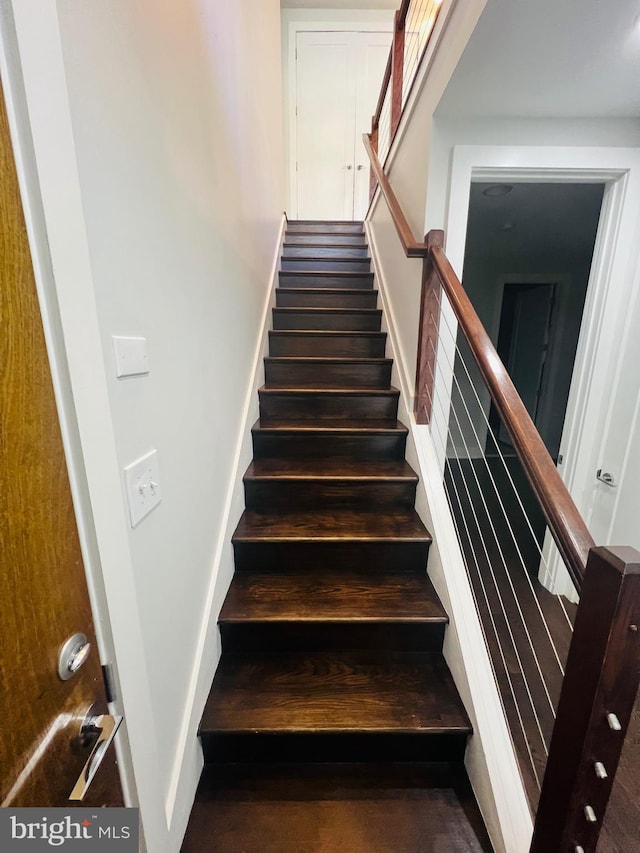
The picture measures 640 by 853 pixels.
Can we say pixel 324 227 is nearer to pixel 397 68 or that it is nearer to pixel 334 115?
pixel 397 68

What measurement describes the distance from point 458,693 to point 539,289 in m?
3.87

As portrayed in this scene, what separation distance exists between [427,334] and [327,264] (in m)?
1.91

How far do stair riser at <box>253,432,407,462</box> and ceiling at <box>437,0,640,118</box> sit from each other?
1.45m

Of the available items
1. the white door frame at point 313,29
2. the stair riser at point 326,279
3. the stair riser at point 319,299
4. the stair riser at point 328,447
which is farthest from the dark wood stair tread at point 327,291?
the white door frame at point 313,29

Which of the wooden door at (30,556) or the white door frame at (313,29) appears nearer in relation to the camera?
the wooden door at (30,556)

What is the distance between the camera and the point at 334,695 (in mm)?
1175

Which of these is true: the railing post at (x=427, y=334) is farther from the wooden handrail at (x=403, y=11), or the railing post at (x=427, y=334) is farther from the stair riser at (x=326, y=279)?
the wooden handrail at (x=403, y=11)

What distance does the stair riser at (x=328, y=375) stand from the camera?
2254mm

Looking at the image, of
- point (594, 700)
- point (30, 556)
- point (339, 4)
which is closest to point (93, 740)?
point (30, 556)

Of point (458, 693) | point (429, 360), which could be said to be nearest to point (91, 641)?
point (458, 693)

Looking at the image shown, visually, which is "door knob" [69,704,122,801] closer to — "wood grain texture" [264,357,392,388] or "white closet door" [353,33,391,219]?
"wood grain texture" [264,357,392,388]

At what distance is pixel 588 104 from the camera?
1369mm

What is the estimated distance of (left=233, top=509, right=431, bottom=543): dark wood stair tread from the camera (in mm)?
1481

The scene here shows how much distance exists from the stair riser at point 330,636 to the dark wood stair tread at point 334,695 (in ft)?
0.08
